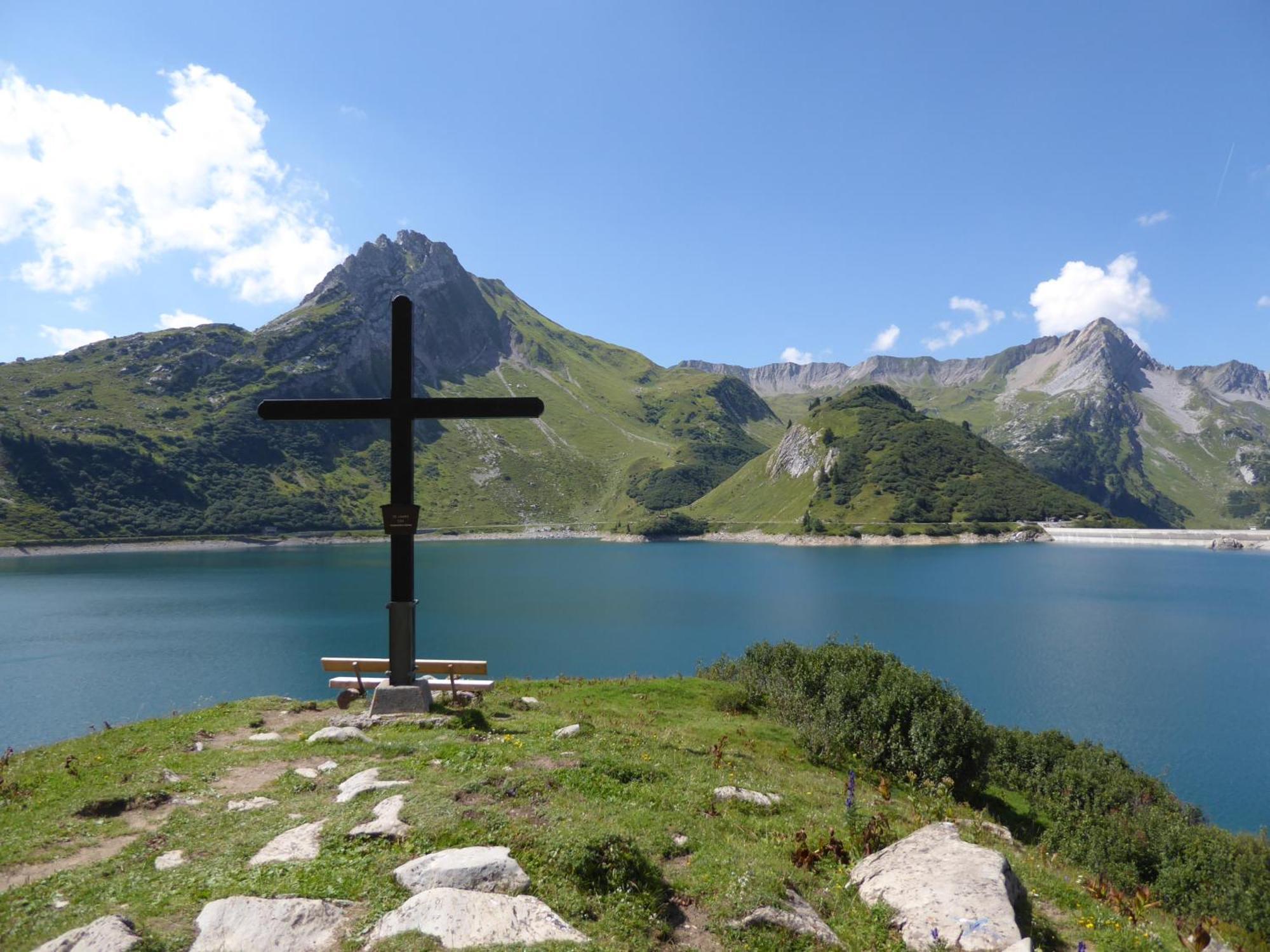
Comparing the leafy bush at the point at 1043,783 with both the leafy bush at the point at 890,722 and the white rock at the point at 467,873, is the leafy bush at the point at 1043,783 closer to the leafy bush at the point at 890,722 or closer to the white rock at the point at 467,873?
the leafy bush at the point at 890,722

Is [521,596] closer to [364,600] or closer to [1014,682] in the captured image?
[364,600]

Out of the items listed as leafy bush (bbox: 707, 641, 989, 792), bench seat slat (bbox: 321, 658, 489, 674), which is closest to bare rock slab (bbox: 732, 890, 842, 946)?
leafy bush (bbox: 707, 641, 989, 792)

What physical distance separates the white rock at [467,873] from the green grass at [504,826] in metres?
0.20

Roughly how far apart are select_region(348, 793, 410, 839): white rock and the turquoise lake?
124 feet

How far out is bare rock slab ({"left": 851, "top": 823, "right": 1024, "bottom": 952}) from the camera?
7.30 m

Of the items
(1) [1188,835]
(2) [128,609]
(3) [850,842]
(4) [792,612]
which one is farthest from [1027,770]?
(2) [128,609]

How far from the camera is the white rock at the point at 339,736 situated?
14.0m

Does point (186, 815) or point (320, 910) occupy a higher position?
point (320, 910)

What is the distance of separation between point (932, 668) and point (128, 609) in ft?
329

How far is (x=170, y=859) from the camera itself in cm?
848

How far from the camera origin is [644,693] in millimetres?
23797

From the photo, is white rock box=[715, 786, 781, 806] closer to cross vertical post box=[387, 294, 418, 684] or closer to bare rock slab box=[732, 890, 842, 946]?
bare rock slab box=[732, 890, 842, 946]

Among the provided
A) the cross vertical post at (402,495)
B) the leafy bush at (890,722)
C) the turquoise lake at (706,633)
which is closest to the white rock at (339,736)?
the cross vertical post at (402,495)

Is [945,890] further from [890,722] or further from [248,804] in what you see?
[890,722]
